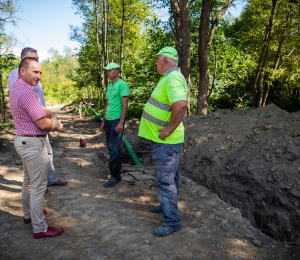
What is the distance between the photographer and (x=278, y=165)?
3.58 meters

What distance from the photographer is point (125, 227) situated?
2812mm

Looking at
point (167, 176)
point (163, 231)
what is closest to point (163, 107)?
point (167, 176)

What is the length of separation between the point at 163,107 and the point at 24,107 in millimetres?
1483

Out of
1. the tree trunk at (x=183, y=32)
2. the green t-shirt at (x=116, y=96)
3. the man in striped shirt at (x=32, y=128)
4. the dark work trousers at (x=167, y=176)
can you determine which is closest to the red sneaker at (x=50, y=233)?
the man in striped shirt at (x=32, y=128)

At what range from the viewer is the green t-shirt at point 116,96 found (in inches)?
156

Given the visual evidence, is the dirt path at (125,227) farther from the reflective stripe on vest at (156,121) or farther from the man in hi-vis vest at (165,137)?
the reflective stripe on vest at (156,121)

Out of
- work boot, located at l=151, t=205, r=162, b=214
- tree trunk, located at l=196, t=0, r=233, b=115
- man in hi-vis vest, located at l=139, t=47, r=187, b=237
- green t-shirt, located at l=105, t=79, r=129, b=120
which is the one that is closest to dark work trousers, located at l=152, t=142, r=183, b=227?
man in hi-vis vest, located at l=139, t=47, r=187, b=237

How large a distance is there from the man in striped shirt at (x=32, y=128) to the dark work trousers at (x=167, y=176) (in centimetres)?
125

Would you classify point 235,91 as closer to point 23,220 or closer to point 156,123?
point 156,123

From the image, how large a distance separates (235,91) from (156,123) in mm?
11633

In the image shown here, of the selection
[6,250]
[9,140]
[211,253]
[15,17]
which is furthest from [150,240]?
[15,17]

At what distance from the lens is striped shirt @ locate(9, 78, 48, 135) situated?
2291 millimetres

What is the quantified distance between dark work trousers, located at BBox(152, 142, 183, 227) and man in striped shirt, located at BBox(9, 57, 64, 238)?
1.25 meters

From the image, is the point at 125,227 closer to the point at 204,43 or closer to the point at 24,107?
the point at 24,107
